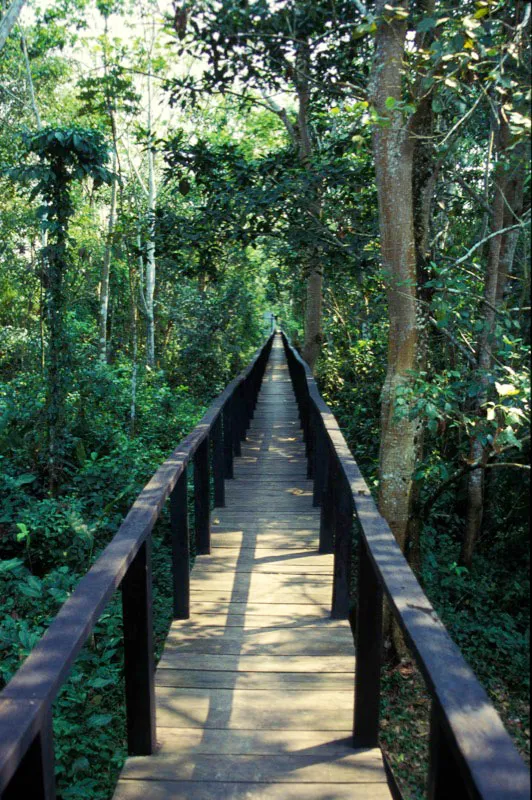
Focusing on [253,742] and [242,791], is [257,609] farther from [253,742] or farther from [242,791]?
[242,791]

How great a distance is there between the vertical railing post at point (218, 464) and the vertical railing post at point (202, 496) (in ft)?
2.77

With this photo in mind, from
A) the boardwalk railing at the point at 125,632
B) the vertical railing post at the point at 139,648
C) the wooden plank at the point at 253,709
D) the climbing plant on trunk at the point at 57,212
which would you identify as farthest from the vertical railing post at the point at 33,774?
the climbing plant on trunk at the point at 57,212

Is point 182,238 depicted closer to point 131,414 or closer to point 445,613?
point 131,414

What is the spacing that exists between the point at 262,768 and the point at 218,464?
351cm

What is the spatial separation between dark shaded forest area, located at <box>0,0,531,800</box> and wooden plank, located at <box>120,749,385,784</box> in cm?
83

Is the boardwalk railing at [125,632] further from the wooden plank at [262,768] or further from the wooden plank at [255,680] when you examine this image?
the wooden plank at [255,680]

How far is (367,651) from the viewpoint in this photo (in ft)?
8.21

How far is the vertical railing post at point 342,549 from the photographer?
358cm

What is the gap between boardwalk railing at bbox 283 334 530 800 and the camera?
1.12 m

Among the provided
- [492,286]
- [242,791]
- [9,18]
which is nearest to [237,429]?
[492,286]

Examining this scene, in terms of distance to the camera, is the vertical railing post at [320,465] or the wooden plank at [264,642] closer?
the wooden plank at [264,642]

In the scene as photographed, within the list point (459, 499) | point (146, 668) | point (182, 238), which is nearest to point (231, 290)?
point (182, 238)

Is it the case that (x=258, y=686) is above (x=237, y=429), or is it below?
below

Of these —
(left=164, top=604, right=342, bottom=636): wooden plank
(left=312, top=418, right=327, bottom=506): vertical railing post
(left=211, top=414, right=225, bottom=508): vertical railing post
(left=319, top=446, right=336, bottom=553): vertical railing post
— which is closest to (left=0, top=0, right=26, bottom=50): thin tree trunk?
(left=211, top=414, right=225, bottom=508): vertical railing post
